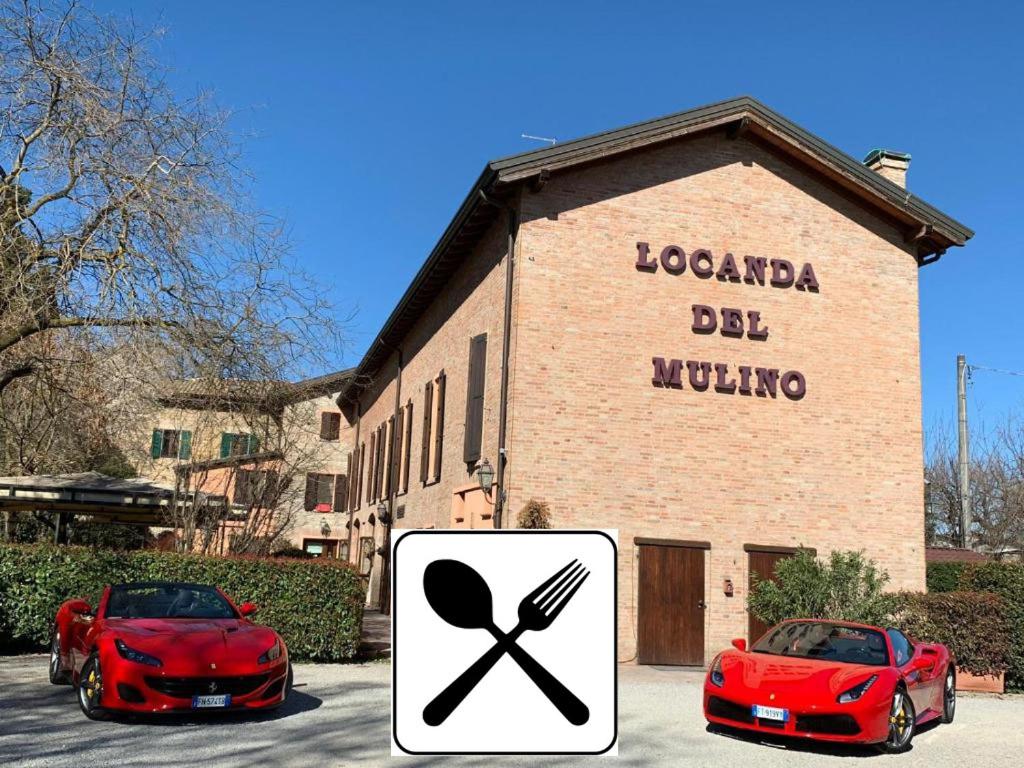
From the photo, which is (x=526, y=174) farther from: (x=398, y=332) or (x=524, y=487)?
(x=398, y=332)

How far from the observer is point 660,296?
755 inches

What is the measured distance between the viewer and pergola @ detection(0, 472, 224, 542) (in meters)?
19.6

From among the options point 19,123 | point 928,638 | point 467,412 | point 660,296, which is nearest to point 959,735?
point 928,638

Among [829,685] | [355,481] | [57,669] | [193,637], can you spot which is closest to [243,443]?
[355,481]

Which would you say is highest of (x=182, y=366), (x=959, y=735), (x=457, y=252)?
(x=457, y=252)

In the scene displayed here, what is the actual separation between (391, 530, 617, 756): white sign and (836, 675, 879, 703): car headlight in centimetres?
904

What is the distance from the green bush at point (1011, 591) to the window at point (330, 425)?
30.2m

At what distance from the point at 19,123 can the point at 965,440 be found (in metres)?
29.9

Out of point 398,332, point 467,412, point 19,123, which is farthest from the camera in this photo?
point 398,332

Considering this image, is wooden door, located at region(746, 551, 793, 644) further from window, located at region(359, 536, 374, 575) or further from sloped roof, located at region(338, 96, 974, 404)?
window, located at region(359, 536, 374, 575)

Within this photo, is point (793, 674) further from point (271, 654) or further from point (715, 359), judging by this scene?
point (715, 359)

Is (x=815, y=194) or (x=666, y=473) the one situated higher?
(x=815, y=194)

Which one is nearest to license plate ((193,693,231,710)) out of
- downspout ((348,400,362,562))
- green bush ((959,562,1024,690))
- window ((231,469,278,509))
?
green bush ((959,562,1024,690))

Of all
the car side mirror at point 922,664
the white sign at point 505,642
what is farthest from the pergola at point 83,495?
the white sign at point 505,642
